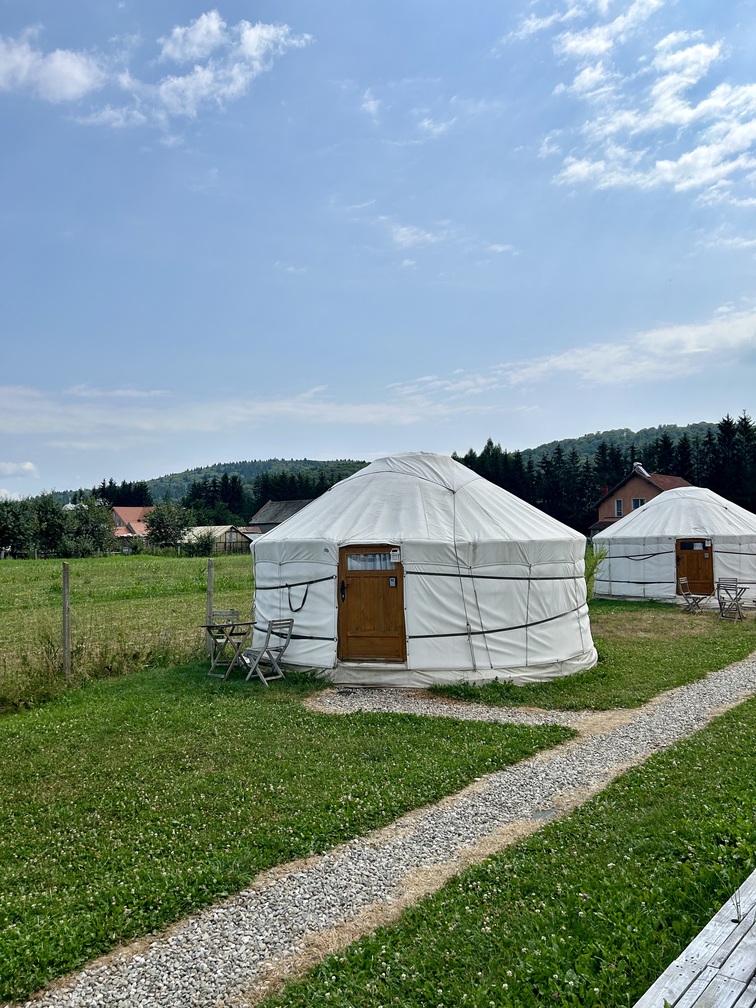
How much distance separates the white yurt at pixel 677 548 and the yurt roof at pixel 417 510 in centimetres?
799

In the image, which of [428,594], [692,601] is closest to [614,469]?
[692,601]

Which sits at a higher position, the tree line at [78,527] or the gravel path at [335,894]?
the tree line at [78,527]

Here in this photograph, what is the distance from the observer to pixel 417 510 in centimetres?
908

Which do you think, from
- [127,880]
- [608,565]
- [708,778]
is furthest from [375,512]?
[608,565]

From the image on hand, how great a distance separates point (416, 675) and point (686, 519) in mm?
11514

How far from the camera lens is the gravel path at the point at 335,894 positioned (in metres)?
2.79

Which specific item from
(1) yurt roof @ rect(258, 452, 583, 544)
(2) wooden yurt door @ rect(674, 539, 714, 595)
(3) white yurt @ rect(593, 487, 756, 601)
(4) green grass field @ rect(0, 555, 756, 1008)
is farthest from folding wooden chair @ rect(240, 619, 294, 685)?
(2) wooden yurt door @ rect(674, 539, 714, 595)

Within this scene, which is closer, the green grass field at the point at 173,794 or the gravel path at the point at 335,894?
the gravel path at the point at 335,894

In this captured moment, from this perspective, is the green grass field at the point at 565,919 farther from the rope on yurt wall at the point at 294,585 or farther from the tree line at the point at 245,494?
the tree line at the point at 245,494

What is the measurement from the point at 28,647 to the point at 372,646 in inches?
244

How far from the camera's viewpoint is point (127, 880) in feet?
11.7

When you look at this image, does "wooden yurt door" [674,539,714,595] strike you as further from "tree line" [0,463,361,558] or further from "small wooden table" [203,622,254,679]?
"tree line" [0,463,361,558]

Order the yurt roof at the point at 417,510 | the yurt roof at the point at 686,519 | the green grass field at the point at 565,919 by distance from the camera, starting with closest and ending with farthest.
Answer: the green grass field at the point at 565,919 < the yurt roof at the point at 417,510 < the yurt roof at the point at 686,519

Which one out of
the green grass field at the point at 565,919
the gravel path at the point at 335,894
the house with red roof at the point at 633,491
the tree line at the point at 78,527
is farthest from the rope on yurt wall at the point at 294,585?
the house with red roof at the point at 633,491
